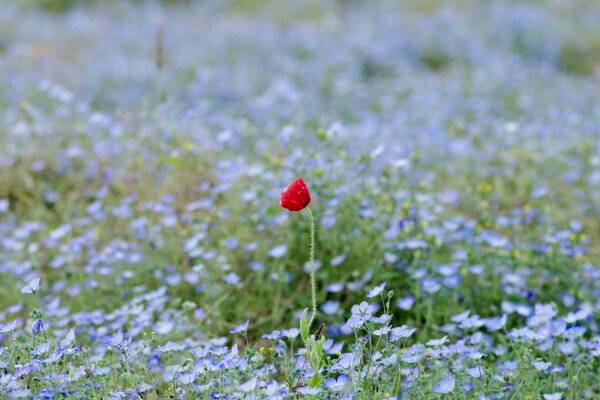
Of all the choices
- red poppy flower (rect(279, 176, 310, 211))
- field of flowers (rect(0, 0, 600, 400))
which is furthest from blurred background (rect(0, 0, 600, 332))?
red poppy flower (rect(279, 176, 310, 211))

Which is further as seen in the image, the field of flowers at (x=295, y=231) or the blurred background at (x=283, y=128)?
the blurred background at (x=283, y=128)

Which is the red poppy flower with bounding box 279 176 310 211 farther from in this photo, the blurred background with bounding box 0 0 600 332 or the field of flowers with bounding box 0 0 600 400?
the blurred background with bounding box 0 0 600 332

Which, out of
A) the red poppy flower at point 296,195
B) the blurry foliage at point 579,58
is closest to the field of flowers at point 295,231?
the red poppy flower at point 296,195

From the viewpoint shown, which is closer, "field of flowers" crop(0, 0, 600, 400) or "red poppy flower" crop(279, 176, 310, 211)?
"red poppy flower" crop(279, 176, 310, 211)

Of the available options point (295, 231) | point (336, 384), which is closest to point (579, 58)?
point (295, 231)

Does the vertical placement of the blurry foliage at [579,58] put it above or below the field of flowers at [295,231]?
below

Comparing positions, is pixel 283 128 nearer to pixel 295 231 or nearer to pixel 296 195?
pixel 295 231

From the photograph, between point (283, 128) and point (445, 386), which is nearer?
point (445, 386)

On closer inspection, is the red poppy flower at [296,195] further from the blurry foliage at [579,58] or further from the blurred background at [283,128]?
the blurry foliage at [579,58]

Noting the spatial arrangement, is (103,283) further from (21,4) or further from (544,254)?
(21,4)
